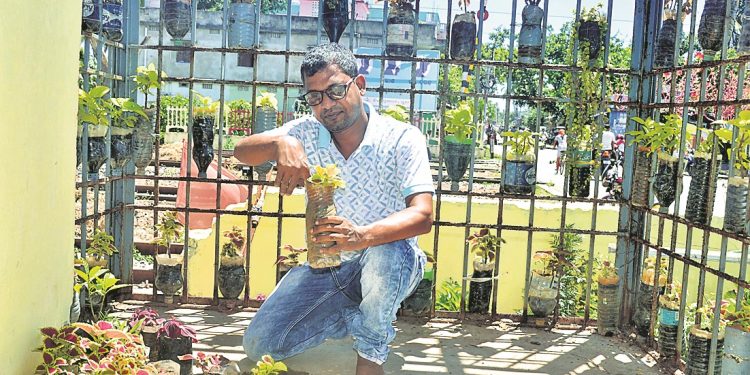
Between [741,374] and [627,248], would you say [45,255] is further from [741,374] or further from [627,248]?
[627,248]

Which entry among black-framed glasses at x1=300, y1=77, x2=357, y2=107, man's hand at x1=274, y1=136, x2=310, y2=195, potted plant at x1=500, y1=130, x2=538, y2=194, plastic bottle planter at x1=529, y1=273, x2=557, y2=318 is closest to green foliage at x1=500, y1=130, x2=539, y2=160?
potted plant at x1=500, y1=130, x2=538, y2=194

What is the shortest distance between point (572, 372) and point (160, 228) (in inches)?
95.0

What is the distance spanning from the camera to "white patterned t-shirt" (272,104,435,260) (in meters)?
3.01

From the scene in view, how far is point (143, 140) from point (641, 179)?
8.94ft

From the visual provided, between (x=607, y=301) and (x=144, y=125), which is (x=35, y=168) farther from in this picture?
(x=607, y=301)

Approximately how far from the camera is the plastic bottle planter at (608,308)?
418 cm

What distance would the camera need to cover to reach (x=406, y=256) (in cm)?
284

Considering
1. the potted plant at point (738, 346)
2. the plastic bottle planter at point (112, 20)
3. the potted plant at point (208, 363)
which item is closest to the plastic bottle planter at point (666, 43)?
the potted plant at point (738, 346)

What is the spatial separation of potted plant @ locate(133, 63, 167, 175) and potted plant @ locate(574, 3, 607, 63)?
2385 mm

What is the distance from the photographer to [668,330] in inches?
142

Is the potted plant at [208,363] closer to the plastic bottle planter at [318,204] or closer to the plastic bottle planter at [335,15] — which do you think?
the plastic bottle planter at [318,204]

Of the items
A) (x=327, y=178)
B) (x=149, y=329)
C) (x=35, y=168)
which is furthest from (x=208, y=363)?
(x=35, y=168)

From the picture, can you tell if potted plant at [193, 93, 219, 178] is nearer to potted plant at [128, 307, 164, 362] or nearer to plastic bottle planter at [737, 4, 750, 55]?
potted plant at [128, 307, 164, 362]

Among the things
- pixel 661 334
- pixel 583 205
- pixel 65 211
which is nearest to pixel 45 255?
pixel 65 211
